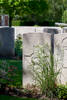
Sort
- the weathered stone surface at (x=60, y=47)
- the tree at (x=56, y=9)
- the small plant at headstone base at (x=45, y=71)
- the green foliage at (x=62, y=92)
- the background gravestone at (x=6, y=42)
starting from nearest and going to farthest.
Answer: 1. the green foliage at (x=62, y=92)
2. the small plant at headstone base at (x=45, y=71)
3. the weathered stone surface at (x=60, y=47)
4. the background gravestone at (x=6, y=42)
5. the tree at (x=56, y=9)

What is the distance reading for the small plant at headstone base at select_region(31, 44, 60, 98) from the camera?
6062 millimetres

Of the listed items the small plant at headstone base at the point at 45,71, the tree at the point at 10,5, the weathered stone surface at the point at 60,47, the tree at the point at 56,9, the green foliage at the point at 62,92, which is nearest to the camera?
the green foliage at the point at 62,92

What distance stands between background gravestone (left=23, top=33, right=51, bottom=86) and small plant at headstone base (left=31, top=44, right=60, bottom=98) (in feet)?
0.37

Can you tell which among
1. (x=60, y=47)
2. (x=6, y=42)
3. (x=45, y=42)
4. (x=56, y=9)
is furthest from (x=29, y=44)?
(x=56, y=9)

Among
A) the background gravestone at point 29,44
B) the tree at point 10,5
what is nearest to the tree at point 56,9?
the tree at point 10,5

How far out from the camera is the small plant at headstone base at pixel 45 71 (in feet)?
19.9

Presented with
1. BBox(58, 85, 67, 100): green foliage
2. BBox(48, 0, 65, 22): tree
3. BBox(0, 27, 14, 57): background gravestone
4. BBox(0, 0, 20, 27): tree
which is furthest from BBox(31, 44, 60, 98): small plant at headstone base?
BBox(48, 0, 65, 22): tree

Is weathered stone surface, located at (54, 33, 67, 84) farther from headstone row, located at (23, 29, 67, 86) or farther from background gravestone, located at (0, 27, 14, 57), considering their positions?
background gravestone, located at (0, 27, 14, 57)

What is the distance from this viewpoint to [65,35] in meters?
6.48

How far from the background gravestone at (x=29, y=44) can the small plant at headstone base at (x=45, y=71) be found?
4.4 inches

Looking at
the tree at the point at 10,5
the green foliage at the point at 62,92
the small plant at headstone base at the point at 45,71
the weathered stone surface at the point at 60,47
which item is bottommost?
the green foliage at the point at 62,92

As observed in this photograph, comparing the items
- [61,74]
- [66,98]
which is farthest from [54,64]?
[66,98]

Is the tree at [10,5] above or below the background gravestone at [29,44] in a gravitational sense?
above

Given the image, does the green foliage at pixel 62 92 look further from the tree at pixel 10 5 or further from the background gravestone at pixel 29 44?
the tree at pixel 10 5
